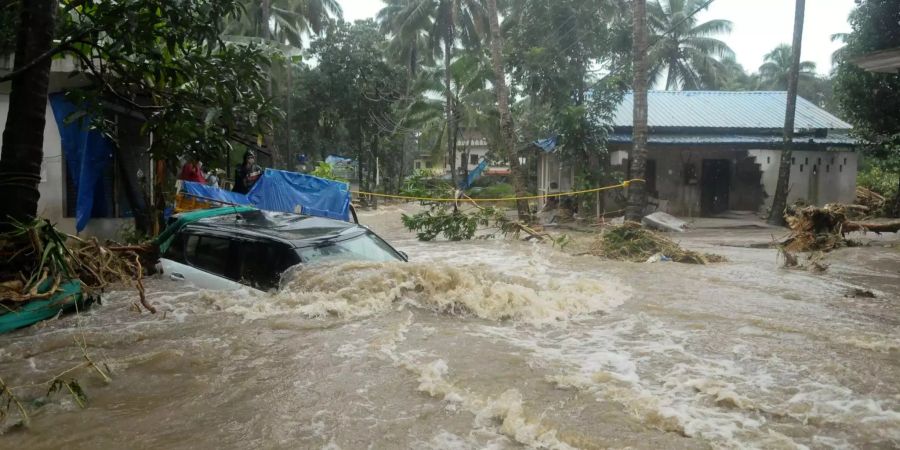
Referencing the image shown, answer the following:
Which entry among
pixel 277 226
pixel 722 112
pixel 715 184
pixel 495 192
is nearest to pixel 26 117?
pixel 277 226

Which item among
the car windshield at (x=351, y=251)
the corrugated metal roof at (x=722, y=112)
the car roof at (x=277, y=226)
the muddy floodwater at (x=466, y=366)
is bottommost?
the muddy floodwater at (x=466, y=366)

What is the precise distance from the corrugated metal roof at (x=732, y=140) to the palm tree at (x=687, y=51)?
10647mm

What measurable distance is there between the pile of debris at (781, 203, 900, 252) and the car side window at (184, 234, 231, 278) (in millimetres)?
10369

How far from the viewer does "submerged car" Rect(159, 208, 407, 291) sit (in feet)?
21.3

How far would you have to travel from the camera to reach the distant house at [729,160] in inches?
810

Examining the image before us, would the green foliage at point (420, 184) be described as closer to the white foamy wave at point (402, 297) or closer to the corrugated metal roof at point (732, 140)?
the corrugated metal roof at point (732, 140)

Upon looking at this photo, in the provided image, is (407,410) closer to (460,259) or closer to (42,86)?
(42,86)

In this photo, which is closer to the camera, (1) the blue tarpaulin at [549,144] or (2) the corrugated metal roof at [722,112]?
(1) the blue tarpaulin at [549,144]

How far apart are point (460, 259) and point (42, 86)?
25.3 feet

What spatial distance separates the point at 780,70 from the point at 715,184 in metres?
29.4

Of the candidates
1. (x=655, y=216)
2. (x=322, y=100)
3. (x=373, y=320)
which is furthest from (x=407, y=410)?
(x=322, y=100)

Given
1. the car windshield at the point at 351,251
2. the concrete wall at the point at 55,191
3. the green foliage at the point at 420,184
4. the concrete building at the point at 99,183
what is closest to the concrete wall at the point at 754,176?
the green foliage at the point at 420,184

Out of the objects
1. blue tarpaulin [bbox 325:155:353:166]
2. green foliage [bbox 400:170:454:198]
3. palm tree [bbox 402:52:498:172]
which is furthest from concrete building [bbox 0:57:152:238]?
blue tarpaulin [bbox 325:155:353:166]

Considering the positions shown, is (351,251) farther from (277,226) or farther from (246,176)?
(246,176)
